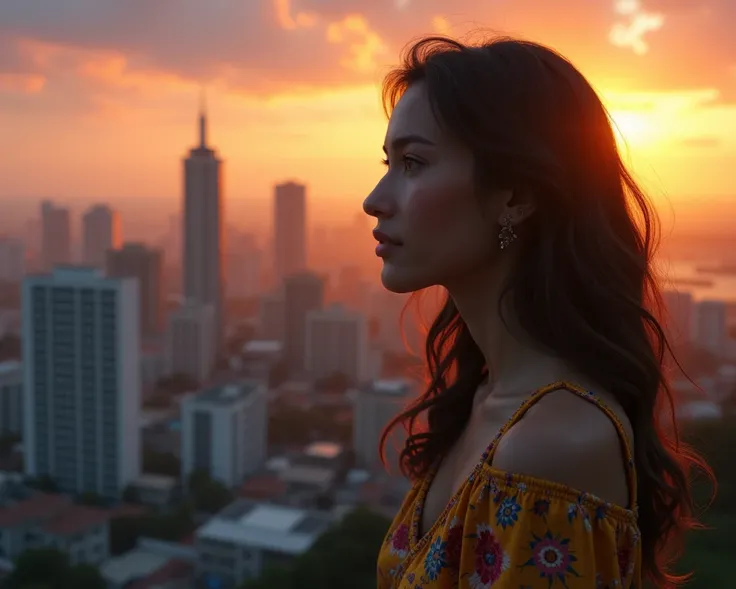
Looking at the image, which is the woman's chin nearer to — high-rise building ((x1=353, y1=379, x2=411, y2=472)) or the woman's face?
the woman's face

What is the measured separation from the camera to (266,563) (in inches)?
235

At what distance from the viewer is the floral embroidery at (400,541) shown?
0.55 m

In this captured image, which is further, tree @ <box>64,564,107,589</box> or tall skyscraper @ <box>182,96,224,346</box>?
tall skyscraper @ <box>182,96,224,346</box>

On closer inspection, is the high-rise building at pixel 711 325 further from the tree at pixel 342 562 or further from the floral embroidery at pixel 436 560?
the floral embroidery at pixel 436 560

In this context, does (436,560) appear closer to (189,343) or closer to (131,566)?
(131,566)

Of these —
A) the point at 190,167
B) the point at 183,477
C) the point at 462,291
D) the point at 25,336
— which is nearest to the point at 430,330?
the point at 462,291

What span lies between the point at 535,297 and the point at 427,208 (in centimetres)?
8

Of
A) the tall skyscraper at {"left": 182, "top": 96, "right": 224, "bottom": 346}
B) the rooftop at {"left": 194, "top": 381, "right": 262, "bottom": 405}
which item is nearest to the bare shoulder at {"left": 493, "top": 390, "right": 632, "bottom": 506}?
the rooftop at {"left": 194, "top": 381, "right": 262, "bottom": 405}

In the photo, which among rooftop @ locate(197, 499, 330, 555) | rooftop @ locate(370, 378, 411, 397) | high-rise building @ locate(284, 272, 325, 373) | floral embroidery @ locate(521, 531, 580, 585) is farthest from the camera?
high-rise building @ locate(284, 272, 325, 373)

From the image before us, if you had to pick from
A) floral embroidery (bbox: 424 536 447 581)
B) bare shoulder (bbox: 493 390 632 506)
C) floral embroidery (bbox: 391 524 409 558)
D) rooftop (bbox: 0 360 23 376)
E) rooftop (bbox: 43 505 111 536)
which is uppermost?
bare shoulder (bbox: 493 390 632 506)

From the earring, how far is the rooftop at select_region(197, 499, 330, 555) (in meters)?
5.56

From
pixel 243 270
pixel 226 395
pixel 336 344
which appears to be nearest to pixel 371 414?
pixel 226 395

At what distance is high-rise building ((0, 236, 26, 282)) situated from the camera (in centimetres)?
1659

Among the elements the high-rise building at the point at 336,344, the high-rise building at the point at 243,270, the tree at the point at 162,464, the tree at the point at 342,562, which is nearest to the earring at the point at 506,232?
the tree at the point at 342,562
